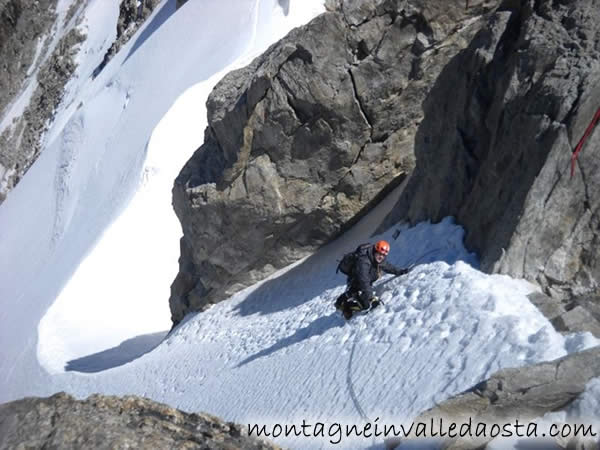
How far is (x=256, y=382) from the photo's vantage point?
11000 millimetres

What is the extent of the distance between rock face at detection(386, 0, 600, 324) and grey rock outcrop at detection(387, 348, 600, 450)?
1.72 m

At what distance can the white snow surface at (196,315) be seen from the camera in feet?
27.7

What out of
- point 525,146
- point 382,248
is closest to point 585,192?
point 525,146

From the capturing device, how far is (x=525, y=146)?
9.55 metres

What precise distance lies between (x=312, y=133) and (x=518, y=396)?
8.56 metres

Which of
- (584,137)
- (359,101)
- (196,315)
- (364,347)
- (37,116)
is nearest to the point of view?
(584,137)

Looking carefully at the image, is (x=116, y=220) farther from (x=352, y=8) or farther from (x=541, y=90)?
(x=541, y=90)

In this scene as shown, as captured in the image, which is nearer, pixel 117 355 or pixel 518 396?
pixel 518 396

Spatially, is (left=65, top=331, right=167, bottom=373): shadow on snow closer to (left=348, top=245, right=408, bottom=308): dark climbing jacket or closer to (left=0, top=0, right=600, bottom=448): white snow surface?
(left=0, top=0, right=600, bottom=448): white snow surface

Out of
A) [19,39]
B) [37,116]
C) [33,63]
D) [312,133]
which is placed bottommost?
[312,133]

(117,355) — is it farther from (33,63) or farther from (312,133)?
(33,63)

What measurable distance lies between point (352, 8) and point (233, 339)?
6590 mm

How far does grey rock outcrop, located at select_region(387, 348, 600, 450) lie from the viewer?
20.3 feet

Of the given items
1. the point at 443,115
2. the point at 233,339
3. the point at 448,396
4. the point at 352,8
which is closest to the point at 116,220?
the point at 233,339
